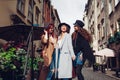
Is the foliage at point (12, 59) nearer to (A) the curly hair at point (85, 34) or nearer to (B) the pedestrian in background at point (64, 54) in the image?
(B) the pedestrian in background at point (64, 54)

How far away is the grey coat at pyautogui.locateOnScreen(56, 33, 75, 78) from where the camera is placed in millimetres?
6285

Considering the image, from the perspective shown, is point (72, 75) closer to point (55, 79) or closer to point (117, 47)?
point (55, 79)

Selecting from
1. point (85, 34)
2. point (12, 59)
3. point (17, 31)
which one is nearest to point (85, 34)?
point (85, 34)

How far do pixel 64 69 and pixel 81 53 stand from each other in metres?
1.06

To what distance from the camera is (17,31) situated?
28.6 feet

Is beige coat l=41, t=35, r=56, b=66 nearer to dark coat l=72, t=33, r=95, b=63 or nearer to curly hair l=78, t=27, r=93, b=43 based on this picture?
dark coat l=72, t=33, r=95, b=63

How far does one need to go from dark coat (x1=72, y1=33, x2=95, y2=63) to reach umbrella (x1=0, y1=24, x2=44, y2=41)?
4.78ft

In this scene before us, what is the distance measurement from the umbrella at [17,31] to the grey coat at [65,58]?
199 cm

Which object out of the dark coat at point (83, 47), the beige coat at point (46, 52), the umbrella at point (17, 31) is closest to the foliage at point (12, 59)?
the umbrella at point (17, 31)

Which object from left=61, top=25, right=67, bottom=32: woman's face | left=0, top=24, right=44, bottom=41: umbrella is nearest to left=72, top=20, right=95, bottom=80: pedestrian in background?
left=61, top=25, right=67, bottom=32: woman's face

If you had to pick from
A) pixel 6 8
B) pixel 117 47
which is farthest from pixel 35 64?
pixel 117 47

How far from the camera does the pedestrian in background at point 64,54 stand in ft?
20.6

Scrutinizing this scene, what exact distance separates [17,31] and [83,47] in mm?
2390

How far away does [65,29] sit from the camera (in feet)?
21.5
